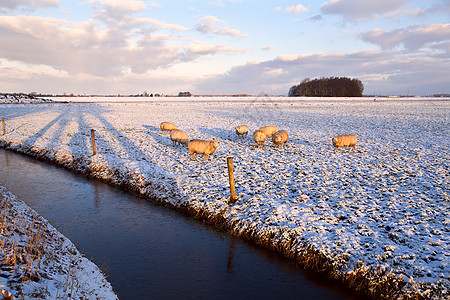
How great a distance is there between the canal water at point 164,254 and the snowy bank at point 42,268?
773 millimetres

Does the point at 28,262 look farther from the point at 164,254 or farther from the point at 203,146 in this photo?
the point at 203,146

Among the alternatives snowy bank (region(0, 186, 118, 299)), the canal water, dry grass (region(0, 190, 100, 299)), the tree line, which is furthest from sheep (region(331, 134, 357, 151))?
the tree line

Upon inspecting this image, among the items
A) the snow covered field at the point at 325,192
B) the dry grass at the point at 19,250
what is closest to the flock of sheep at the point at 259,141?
the snow covered field at the point at 325,192

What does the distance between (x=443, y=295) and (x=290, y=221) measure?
438 centimetres

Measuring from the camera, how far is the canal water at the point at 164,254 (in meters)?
7.15

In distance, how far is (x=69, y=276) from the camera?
20.2ft

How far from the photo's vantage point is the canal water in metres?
7.15

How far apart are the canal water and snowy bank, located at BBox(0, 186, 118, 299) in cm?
77

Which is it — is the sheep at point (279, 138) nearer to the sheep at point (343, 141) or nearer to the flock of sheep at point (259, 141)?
the flock of sheep at point (259, 141)

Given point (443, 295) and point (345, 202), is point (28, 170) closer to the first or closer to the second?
point (345, 202)

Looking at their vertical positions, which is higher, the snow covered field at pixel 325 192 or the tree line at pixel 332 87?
the tree line at pixel 332 87

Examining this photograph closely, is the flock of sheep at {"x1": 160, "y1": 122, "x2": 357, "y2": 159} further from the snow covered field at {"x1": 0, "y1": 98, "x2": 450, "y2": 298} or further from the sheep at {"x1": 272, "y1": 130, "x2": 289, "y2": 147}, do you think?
the snow covered field at {"x1": 0, "y1": 98, "x2": 450, "y2": 298}

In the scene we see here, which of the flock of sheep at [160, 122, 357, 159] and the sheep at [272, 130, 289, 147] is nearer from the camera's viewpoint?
the flock of sheep at [160, 122, 357, 159]

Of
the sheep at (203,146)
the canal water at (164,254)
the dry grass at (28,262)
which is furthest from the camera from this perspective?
the sheep at (203,146)
